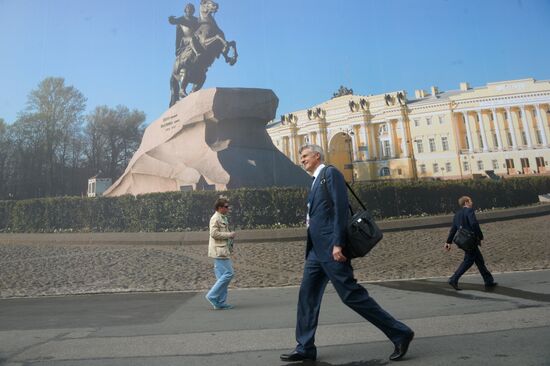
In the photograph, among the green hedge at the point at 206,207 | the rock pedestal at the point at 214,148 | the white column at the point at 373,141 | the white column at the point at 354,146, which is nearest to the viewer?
the green hedge at the point at 206,207

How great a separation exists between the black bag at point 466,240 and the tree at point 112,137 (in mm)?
39597

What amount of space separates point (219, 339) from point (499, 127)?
62.8 metres

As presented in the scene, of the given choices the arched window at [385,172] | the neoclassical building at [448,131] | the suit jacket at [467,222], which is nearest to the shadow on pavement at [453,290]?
the suit jacket at [467,222]

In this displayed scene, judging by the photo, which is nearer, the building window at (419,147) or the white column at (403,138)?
the white column at (403,138)

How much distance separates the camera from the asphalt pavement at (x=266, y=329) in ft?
10.7

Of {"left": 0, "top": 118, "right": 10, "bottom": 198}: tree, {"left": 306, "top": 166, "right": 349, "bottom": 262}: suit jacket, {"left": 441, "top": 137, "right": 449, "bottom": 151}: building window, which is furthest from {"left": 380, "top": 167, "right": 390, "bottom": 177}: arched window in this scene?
{"left": 306, "top": 166, "right": 349, "bottom": 262}: suit jacket

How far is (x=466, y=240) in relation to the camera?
21.2 ft

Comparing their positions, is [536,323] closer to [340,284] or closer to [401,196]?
[340,284]

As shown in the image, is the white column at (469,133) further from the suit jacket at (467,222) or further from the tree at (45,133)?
the suit jacket at (467,222)

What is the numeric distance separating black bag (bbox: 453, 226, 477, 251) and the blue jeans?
3.75 metres

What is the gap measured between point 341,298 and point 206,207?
37.6 ft

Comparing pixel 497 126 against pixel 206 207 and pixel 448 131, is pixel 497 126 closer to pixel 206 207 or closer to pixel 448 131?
pixel 448 131

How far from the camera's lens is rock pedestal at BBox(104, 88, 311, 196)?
17281 millimetres

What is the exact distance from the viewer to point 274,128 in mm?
46031
